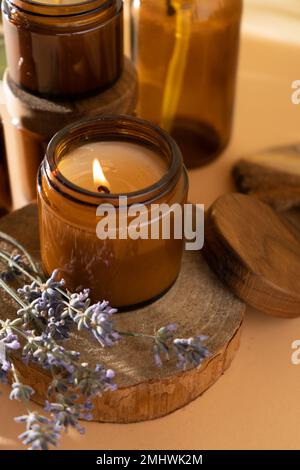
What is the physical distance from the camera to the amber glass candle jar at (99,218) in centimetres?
70

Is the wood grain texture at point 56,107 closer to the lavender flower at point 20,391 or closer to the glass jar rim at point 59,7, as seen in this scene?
the glass jar rim at point 59,7

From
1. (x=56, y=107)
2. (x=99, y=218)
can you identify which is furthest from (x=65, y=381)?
(x=56, y=107)

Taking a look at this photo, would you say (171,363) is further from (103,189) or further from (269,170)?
(269,170)

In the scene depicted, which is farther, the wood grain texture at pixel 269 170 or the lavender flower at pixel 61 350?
the wood grain texture at pixel 269 170

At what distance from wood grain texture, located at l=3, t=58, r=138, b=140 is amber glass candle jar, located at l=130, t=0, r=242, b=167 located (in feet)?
0.34

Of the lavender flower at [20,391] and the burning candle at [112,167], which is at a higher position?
the burning candle at [112,167]

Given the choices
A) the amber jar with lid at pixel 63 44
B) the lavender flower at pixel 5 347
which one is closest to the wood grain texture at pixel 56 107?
the amber jar with lid at pixel 63 44

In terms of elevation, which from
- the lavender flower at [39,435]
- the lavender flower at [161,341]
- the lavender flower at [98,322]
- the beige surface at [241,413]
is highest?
the lavender flower at [98,322]

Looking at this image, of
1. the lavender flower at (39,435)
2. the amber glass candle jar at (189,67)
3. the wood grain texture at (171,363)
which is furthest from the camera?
the amber glass candle jar at (189,67)

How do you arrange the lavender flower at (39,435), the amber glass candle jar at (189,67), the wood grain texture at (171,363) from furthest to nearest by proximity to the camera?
1. the amber glass candle jar at (189,67)
2. the wood grain texture at (171,363)
3. the lavender flower at (39,435)

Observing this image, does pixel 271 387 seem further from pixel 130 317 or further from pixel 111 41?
pixel 111 41

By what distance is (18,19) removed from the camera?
0.80 meters

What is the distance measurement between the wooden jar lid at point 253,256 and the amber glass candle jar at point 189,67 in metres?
0.18

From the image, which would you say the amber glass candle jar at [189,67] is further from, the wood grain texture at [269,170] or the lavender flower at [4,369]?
the lavender flower at [4,369]
